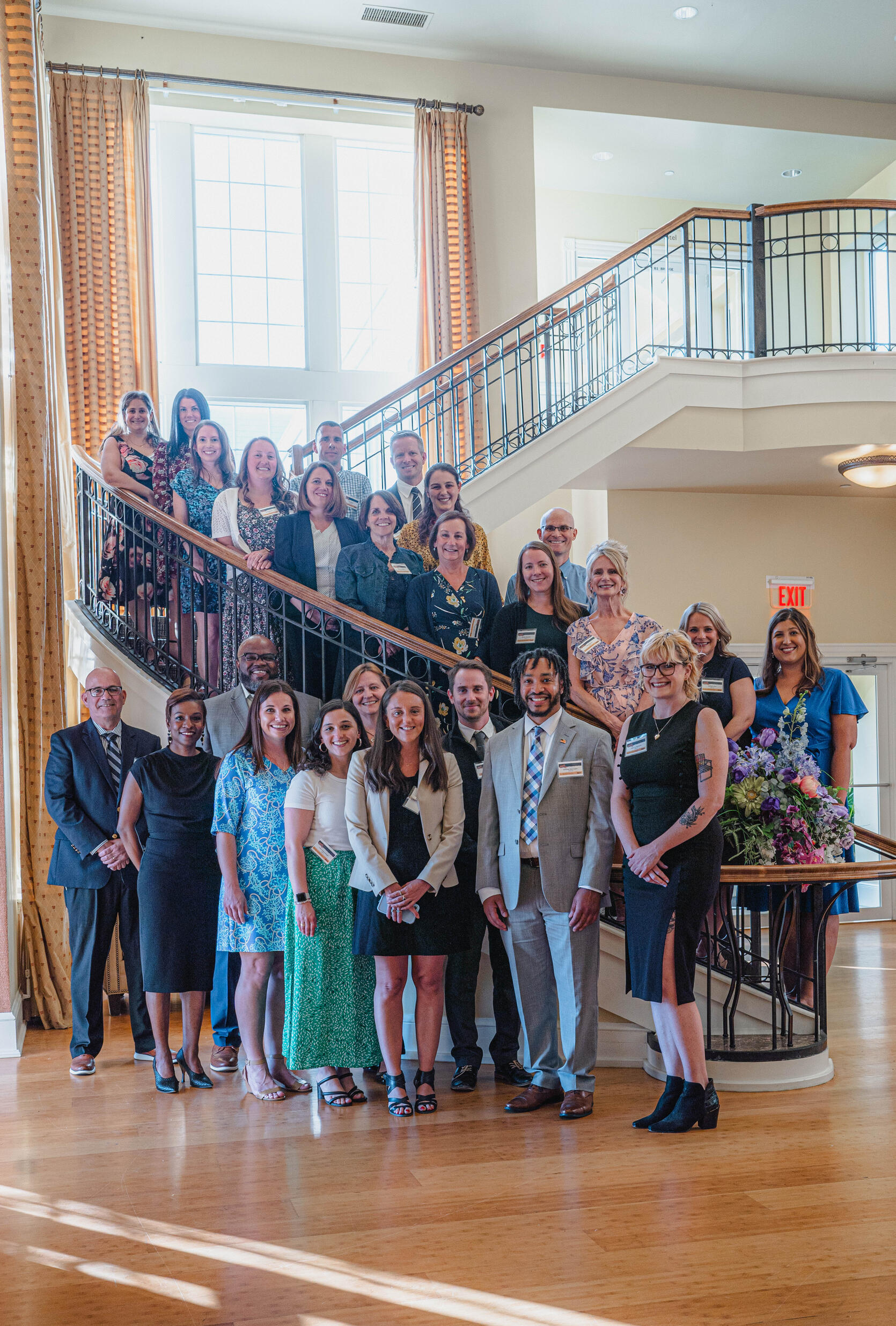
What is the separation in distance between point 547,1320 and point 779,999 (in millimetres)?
2093

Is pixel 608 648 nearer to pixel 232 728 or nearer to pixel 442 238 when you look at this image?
pixel 232 728

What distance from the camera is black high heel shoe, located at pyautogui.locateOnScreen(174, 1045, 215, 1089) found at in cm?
423

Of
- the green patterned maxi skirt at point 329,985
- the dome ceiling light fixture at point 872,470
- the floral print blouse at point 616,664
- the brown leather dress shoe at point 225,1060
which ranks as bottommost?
the brown leather dress shoe at point 225,1060

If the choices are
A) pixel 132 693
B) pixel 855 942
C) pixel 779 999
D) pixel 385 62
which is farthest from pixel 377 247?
pixel 779 999

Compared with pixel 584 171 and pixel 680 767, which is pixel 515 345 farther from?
pixel 680 767

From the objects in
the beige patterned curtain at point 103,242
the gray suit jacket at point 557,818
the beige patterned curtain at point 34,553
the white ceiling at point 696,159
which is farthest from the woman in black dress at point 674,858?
the white ceiling at point 696,159

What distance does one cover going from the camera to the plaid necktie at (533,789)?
3.89 meters

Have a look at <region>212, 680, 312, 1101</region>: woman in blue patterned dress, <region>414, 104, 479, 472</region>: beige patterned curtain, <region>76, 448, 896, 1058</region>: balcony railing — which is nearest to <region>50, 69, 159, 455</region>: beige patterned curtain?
<region>414, 104, 479, 472</region>: beige patterned curtain

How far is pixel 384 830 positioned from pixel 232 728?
973mm

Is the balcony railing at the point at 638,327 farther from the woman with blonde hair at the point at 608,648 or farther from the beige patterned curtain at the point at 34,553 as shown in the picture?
the woman with blonde hair at the point at 608,648

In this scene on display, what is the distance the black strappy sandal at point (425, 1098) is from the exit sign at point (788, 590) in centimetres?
555

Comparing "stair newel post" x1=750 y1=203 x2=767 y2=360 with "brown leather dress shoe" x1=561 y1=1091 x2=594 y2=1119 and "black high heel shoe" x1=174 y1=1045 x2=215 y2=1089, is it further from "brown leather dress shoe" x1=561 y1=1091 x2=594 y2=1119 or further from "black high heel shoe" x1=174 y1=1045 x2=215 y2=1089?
"black high heel shoe" x1=174 y1=1045 x2=215 y2=1089

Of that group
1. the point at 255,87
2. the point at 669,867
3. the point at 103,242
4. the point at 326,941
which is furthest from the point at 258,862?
the point at 255,87

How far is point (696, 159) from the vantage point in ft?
33.7
